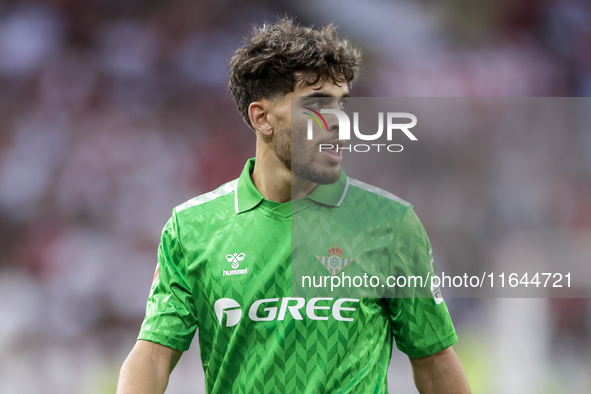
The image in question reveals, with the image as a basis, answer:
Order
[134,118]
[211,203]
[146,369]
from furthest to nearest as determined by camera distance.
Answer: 1. [134,118]
2. [211,203]
3. [146,369]

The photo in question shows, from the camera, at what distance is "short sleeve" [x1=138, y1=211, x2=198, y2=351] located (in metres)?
1.76

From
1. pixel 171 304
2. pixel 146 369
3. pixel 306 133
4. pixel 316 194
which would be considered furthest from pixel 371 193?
pixel 146 369

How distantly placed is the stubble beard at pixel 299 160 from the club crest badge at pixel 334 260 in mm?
213

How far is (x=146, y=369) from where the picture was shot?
68.2 inches

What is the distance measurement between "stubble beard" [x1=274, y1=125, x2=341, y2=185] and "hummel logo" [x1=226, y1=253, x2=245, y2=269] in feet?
1.01

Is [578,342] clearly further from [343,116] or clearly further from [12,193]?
[12,193]

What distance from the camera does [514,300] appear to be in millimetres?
2471

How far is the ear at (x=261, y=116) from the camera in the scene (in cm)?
189

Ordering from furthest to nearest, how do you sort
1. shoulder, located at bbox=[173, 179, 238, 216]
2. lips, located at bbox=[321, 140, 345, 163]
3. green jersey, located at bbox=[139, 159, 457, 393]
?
shoulder, located at bbox=[173, 179, 238, 216], lips, located at bbox=[321, 140, 345, 163], green jersey, located at bbox=[139, 159, 457, 393]

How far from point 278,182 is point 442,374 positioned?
0.77m

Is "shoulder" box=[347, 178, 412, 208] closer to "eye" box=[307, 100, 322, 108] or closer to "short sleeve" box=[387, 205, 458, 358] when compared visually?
"short sleeve" box=[387, 205, 458, 358]

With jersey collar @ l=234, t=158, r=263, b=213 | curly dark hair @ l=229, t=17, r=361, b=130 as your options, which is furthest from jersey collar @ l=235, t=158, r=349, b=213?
curly dark hair @ l=229, t=17, r=361, b=130

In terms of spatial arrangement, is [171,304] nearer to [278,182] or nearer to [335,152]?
[278,182]

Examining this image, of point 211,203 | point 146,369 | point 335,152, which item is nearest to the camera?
point 146,369
